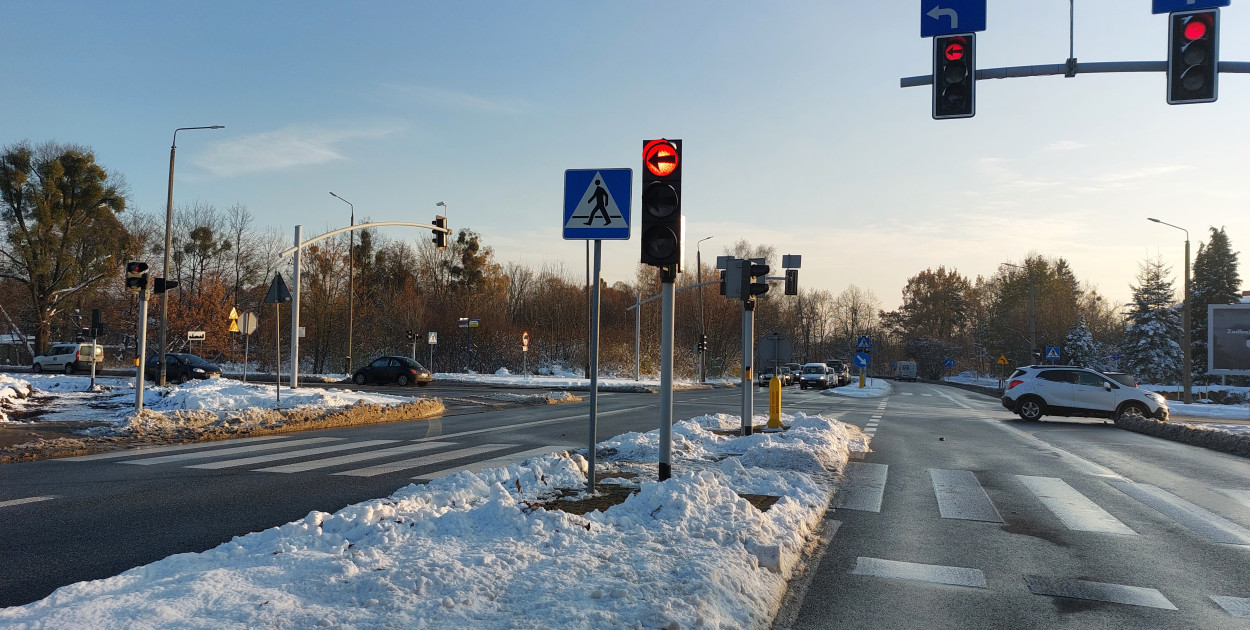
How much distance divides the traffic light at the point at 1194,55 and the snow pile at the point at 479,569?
7525mm

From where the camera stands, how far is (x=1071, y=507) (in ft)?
27.7

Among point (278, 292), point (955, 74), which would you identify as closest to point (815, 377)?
point (278, 292)

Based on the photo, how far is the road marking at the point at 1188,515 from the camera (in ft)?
23.4

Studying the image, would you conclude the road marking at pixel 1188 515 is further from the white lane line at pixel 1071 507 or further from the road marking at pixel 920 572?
the road marking at pixel 920 572

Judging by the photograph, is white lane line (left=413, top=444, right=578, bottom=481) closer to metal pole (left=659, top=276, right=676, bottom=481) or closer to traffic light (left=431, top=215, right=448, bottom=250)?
metal pole (left=659, top=276, right=676, bottom=481)

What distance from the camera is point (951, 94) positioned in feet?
34.4

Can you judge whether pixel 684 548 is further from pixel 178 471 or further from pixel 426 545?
pixel 178 471

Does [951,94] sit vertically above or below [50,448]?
above

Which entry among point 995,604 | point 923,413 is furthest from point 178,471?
point 923,413

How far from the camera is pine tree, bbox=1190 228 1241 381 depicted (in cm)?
6436

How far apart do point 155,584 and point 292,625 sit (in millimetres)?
1197

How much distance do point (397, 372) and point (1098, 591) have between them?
35068 mm

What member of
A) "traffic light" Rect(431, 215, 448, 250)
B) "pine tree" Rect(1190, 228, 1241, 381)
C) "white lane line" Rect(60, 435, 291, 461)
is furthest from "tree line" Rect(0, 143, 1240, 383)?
"white lane line" Rect(60, 435, 291, 461)

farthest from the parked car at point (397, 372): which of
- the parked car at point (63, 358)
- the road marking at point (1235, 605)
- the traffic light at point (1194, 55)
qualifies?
the road marking at point (1235, 605)
